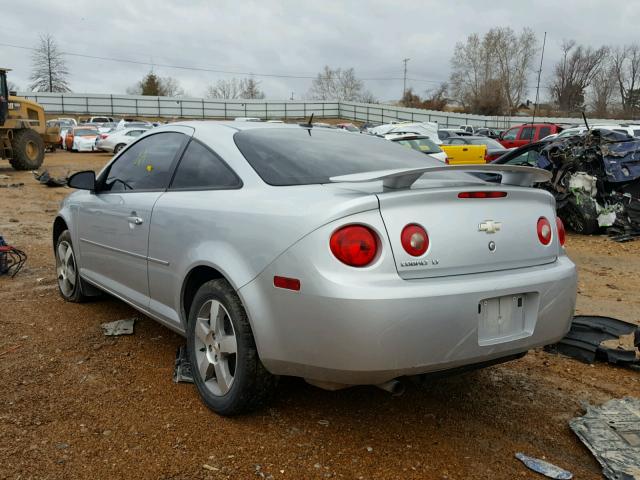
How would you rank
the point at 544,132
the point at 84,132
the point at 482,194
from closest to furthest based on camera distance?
the point at 482,194 → the point at 544,132 → the point at 84,132

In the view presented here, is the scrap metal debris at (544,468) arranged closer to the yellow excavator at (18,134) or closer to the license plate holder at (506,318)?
the license plate holder at (506,318)

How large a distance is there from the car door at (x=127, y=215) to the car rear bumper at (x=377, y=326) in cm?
125

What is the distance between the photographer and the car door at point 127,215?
365cm

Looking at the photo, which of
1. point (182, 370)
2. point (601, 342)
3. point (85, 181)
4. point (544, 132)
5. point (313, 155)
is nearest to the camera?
point (313, 155)

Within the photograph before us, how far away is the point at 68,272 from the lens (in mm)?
4977

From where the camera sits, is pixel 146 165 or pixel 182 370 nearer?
pixel 182 370

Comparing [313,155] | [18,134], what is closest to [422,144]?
[18,134]

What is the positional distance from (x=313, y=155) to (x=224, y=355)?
3.91ft

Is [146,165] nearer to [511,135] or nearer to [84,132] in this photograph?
[511,135]

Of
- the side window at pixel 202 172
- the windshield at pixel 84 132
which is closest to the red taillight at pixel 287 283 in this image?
the side window at pixel 202 172

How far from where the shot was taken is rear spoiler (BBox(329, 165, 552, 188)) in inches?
101

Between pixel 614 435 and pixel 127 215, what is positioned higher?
pixel 127 215

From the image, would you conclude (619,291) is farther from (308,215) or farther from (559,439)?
(308,215)

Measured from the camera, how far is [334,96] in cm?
8194
